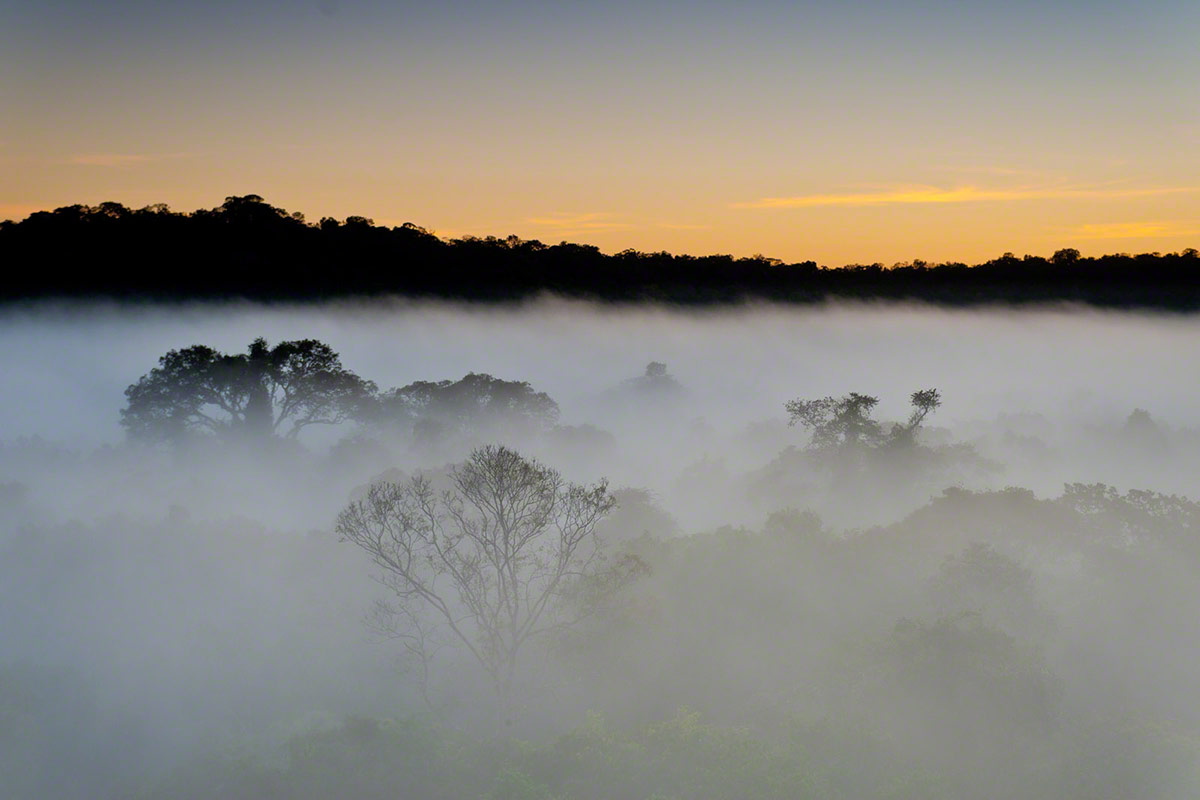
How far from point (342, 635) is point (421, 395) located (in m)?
50.2

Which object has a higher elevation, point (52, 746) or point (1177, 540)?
point (1177, 540)

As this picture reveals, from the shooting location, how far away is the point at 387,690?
179 feet

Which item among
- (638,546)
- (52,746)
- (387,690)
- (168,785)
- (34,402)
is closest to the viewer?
(168,785)

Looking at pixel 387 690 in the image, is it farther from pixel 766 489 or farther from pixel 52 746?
pixel 766 489

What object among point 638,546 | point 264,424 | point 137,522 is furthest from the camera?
point 264,424

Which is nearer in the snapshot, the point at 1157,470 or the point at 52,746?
the point at 52,746

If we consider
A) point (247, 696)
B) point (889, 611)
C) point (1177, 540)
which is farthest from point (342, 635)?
point (1177, 540)

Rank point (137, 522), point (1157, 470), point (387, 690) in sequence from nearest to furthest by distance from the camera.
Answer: point (387, 690), point (137, 522), point (1157, 470)

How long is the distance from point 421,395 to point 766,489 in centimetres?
4496

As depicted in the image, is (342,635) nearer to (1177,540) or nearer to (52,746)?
(52,746)

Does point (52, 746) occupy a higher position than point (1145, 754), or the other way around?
point (1145, 754)

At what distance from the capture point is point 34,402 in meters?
185

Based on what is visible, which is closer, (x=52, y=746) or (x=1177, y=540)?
(x=52, y=746)

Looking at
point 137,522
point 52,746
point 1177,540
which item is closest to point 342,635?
point 52,746
